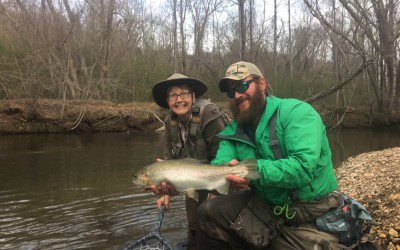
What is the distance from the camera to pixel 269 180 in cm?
326

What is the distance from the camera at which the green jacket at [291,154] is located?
3229 millimetres

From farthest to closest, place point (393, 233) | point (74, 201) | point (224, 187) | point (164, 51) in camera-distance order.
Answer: point (164, 51), point (74, 201), point (393, 233), point (224, 187)

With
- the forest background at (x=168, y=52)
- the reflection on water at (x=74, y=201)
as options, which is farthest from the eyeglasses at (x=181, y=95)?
the forest background at (x=168, y=52)

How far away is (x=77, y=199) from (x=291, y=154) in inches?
244

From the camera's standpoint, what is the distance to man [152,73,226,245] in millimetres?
4848

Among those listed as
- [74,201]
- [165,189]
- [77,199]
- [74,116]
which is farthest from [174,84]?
[74,116]

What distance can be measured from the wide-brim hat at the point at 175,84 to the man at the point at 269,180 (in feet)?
3.01

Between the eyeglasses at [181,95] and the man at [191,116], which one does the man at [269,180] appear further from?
the eyeglasses at [181,95]

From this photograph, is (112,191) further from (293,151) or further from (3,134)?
(3,134)

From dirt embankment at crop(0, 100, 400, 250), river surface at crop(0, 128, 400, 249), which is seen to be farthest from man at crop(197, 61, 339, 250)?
dirt embankment at crop(0, 100, 400, 250)

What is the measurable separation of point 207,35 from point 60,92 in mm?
17233

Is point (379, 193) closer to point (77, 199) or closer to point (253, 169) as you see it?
point (253, 169)

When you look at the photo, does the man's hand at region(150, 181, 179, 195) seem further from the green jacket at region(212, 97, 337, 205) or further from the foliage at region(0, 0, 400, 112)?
the foliage at region(0, 0, 400, 112)

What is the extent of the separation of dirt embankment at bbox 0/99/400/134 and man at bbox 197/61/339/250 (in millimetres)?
15824
